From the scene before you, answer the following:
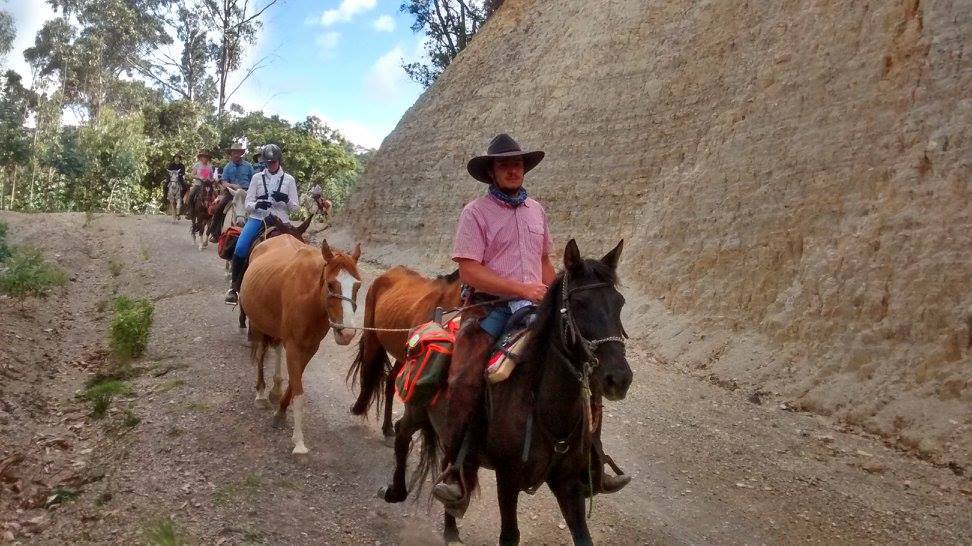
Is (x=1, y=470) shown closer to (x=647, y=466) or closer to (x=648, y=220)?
(x=647, y=466)

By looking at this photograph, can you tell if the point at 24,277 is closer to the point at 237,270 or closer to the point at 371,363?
the point at 237,270

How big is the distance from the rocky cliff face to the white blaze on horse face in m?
4.72

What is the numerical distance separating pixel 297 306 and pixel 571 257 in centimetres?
377

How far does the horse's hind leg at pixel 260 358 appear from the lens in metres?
7.49

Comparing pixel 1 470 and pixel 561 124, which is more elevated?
pixel 561 124

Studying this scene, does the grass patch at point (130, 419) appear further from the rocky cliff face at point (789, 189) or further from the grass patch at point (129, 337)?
the rocky cliff face at point (789, 189)

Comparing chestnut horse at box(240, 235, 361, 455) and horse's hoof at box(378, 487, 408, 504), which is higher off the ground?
chestnut horse at box(240, 235, 361, 455)

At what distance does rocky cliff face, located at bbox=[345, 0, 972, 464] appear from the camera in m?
7.22

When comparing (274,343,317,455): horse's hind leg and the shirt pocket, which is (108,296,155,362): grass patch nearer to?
(274,343,317,455): horse's hind leg

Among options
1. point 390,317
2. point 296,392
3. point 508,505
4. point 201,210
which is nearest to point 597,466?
point 508,505

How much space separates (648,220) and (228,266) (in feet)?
24.6

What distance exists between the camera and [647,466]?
6.44 meters

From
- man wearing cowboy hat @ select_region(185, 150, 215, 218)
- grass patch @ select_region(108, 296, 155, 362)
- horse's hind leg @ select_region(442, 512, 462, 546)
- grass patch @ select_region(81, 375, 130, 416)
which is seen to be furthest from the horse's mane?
man wearing cowboy hat @ select_region(185, 150, 215, 218)

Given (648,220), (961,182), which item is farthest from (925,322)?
(648,220)
